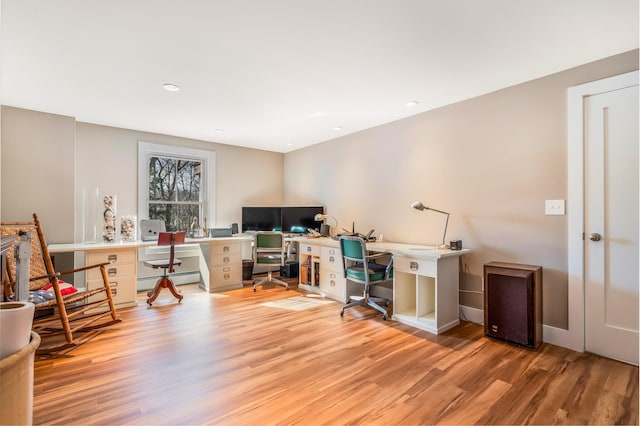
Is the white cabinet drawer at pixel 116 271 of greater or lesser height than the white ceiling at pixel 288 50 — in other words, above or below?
below

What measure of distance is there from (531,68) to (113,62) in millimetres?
3460

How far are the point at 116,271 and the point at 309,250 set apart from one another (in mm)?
2454

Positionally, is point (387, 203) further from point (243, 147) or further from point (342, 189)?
point (243, 147)

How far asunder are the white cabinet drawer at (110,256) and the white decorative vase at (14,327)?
3.02m

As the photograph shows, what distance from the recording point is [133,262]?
3.80 m

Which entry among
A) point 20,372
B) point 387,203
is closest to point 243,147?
point 387,203

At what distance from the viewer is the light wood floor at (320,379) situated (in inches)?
69.0

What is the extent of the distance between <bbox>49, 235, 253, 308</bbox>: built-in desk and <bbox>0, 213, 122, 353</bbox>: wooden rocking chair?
30 cm

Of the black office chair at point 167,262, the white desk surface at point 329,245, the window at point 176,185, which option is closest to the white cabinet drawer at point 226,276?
the white desk surface at point 329,245

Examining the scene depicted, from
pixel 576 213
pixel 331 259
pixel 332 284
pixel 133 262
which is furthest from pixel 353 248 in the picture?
pixel 133 262

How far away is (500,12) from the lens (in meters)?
1.88

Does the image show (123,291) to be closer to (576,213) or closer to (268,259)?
(268,259)

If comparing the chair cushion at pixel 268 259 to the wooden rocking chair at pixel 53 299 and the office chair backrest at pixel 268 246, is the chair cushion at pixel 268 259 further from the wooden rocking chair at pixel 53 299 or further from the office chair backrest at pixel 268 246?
the wooden rocking chair at pixel 53 299

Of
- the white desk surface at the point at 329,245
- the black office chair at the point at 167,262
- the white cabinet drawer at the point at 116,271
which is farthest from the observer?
the black office chair at the point at 167,262
